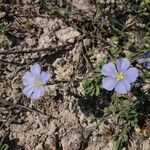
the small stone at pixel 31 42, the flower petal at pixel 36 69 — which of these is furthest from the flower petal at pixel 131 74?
the small stone at pixel 31 42

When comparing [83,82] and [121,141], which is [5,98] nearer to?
[83,82]

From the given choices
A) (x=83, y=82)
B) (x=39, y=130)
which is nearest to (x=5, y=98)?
(x=39, y=130)

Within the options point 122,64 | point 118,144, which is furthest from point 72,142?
point 122,64

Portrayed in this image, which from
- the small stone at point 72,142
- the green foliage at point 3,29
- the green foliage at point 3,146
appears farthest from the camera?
the green foliage at point 3,29

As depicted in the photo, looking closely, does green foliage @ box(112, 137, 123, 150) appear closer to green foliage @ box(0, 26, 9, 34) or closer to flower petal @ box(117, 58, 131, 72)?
flower petal @ box(117, 58, 131, 72)

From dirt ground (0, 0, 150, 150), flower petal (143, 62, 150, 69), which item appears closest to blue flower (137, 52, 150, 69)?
flower petal (143, 62, 150, 69)

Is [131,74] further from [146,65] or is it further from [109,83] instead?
[146,65]

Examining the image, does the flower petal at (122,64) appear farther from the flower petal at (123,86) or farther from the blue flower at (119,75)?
the flower petal at (123,86)
